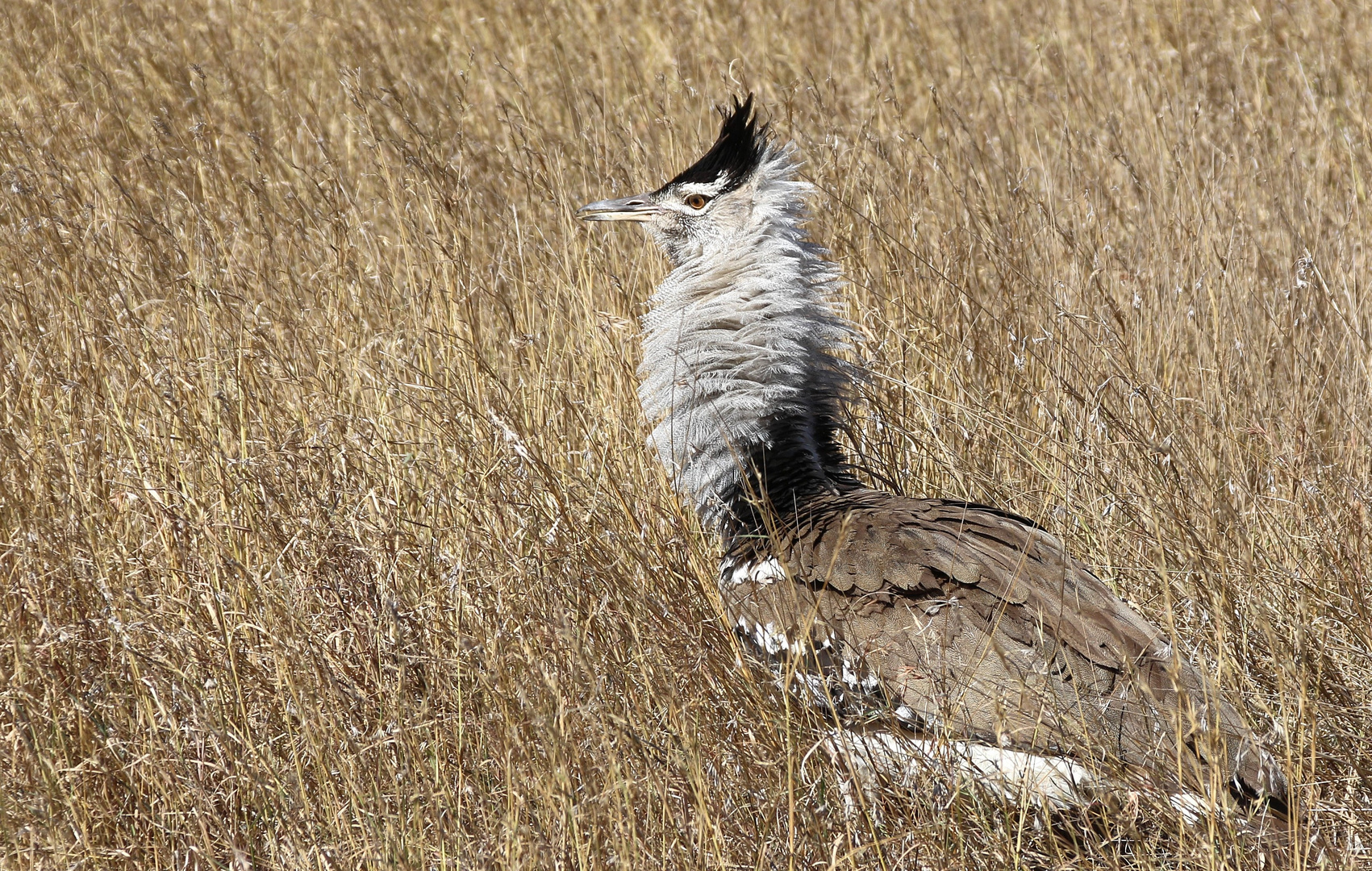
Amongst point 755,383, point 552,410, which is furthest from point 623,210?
point 755,383

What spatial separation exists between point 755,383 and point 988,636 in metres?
0.94

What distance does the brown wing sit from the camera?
2.24m

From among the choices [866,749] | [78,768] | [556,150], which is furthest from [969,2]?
[78,768]

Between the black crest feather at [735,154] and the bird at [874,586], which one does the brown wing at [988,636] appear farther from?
the black crest feather at [735,154]

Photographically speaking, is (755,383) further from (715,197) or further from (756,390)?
(715,197)

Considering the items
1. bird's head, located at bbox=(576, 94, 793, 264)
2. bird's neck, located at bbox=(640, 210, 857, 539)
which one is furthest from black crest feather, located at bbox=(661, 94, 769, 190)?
bird's neck, located at bbox=(640, 210, 857, 539)

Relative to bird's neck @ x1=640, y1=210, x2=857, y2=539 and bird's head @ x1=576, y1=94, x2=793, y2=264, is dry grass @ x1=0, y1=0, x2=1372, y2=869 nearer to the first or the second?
bird's neck @ x1=640, y1=210, x2=857, y2=539

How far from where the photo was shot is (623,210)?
12.0 feet

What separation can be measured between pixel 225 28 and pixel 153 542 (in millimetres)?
3919

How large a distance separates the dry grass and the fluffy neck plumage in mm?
164

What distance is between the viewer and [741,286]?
10.5ft

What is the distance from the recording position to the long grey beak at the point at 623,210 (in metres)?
3.61

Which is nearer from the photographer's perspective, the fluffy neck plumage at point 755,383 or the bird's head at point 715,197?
the fluffy neck plumage at point 755,383

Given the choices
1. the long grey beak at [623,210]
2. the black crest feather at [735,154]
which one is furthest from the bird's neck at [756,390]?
the long grey beak at [623,210]
